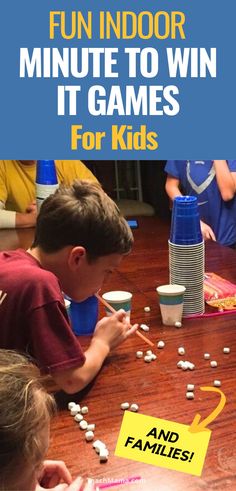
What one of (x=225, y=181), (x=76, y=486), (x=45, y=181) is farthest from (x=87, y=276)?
(x=225, y=181)

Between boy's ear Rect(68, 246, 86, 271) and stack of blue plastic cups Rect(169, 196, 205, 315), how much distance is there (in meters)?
0.36

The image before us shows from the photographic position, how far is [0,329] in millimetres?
1331

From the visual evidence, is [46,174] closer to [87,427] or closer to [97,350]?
[97,350]

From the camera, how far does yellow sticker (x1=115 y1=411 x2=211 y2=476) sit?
1127 millimetres

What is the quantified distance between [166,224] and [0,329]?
1440mm

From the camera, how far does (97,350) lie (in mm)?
1438


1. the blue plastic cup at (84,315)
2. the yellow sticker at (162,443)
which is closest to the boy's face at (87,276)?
the blue plastic cup at (84,315)

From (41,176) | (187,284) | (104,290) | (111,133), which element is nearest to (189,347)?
(187,284)

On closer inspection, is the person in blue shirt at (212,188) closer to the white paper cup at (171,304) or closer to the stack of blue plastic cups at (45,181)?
the stack of blue plastic cups at (45,181)

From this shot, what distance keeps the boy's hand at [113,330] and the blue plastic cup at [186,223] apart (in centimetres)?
28

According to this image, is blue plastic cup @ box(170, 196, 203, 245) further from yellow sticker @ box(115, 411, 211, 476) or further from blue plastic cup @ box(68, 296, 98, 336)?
yellow sticker @ box(115, 411, 211, 476)

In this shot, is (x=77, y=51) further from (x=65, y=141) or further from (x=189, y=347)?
(x=189, y=347)

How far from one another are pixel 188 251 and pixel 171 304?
14cm

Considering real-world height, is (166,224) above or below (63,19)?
below
